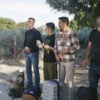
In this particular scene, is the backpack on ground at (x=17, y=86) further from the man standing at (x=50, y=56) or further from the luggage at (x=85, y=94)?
the luggage at (x=85, y=94)

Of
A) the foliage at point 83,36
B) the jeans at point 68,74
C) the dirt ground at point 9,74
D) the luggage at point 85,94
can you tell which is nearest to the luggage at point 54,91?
the jeans at point 68,74

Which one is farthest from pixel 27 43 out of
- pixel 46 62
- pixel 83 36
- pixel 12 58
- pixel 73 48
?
pixel 83 36

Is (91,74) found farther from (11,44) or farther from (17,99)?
(11,44)

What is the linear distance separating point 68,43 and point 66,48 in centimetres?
11

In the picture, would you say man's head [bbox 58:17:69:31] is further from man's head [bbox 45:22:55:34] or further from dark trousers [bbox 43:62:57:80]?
dark trousers [bbox 43:62:57:80]

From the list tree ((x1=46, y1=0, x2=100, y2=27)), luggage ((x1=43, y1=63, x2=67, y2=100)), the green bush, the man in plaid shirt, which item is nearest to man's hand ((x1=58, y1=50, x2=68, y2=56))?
the man in plaid shirt

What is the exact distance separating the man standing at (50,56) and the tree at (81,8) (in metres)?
9.71

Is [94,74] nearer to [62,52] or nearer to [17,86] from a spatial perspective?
[62,52]

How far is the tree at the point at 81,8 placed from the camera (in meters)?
18.1

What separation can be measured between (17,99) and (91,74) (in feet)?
7.20

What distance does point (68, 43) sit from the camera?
7570 millimetres

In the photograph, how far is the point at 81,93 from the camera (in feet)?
24.0

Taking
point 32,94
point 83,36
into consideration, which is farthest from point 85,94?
point 83,36

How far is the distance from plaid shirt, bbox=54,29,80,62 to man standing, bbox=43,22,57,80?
637mm
